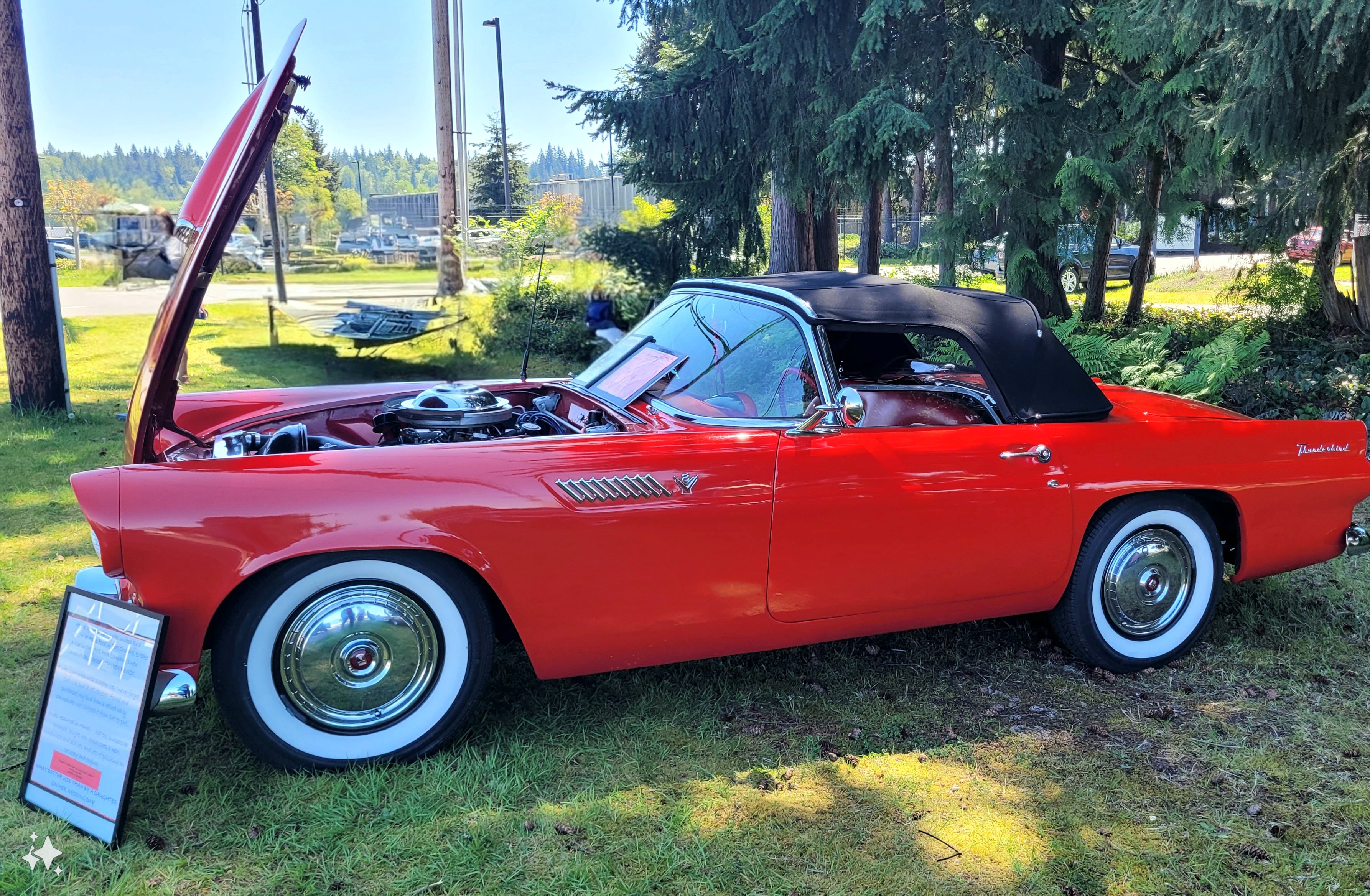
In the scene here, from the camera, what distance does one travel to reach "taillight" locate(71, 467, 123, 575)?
2453 mm

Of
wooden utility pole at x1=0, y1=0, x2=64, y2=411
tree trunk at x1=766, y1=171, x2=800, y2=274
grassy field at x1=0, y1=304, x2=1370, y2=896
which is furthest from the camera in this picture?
tree trunk at x1=766, y1=171, x2=800, y2=274

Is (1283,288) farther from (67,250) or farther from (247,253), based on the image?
(67,250)

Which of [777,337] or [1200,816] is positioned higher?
[777,337]

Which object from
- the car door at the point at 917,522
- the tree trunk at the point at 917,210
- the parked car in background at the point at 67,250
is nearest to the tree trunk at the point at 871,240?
the tree trunk at the point at 917,210

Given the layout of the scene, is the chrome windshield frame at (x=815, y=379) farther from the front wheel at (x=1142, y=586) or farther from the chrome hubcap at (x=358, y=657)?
the front wheel at (x=1142, y=586)

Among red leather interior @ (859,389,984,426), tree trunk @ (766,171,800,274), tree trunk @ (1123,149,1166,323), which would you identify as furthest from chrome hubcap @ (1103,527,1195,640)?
tree trunk @ (766,171,800,274)

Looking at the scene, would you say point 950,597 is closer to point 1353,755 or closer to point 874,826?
point 874,826

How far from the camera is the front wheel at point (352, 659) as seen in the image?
260cm

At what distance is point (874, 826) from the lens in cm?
264

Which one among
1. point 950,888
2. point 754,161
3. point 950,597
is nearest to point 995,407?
point 950,597

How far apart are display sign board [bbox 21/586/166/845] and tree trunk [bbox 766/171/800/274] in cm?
916

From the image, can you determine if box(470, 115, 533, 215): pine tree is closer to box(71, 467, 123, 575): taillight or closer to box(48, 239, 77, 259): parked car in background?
box(48, 239, 77, 259): parked car in background

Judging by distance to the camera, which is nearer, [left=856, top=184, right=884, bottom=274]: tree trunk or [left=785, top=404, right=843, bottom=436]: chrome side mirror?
[left=785, top=404, right=843, bottom=436]: chrome side mirror

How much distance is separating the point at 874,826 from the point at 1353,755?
5.50ft
